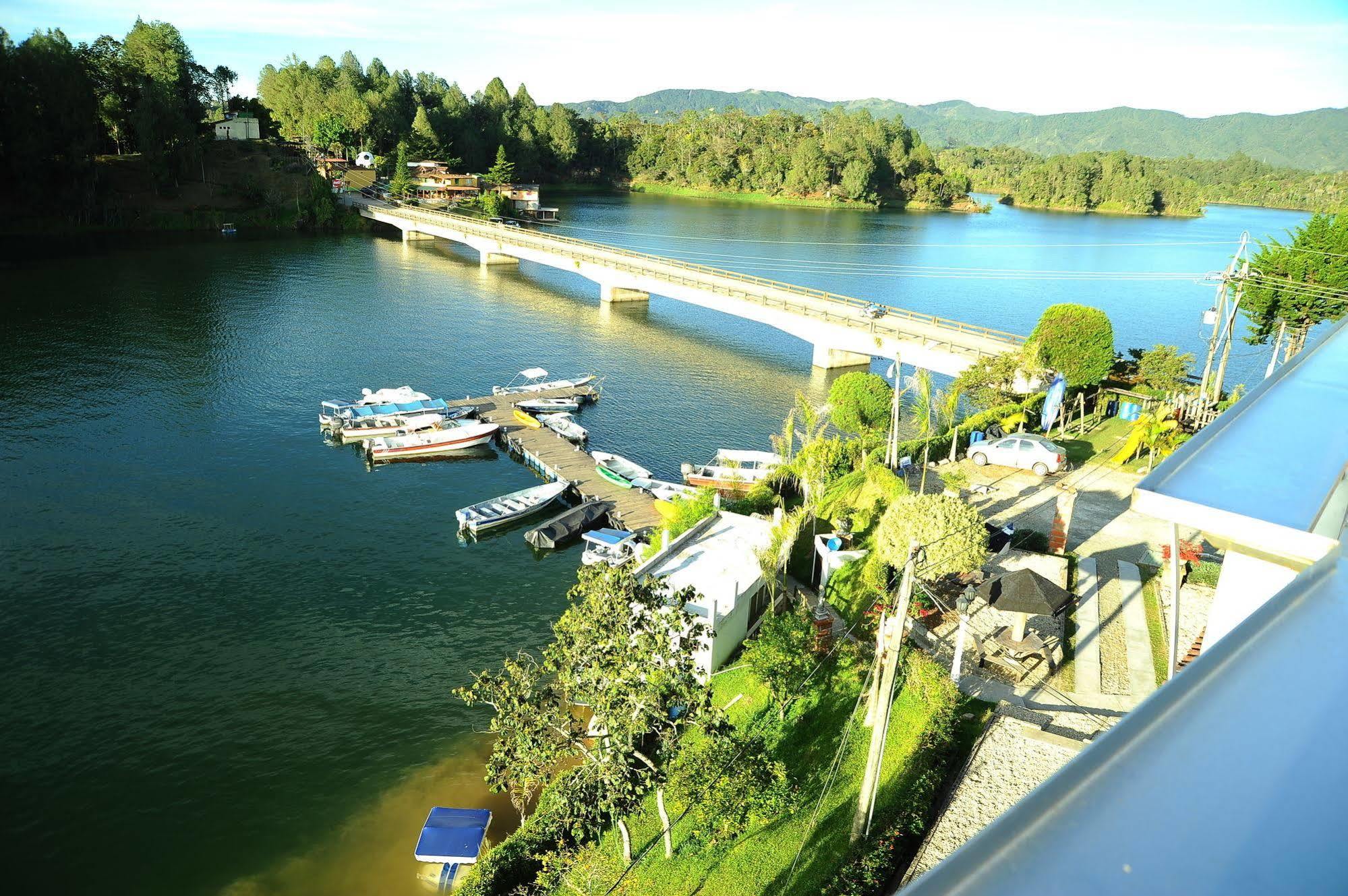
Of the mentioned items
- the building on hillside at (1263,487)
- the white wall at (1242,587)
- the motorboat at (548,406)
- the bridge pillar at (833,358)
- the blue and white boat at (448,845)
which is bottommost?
the blue and white boat at (448,845)

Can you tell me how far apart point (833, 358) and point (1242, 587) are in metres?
49.7

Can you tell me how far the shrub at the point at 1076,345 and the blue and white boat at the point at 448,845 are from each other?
3142 cm

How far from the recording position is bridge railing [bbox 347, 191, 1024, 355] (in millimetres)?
48469

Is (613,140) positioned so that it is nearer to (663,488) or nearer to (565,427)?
(565,427)

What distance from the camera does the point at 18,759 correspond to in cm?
2000

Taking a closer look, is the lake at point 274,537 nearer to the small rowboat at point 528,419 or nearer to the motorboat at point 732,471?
the small rowboat at point 528,419

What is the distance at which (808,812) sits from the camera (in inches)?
626

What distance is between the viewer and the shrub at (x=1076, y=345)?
38281mm

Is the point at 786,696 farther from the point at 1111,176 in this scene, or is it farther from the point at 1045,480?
the point at 1111,176

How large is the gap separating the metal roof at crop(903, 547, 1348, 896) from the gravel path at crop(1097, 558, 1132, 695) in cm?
1825

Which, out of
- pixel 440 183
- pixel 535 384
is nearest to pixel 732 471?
pixel 535 384

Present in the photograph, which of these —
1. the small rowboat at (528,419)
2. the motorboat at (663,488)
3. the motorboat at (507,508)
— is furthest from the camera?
the small rowboat at (528,419)

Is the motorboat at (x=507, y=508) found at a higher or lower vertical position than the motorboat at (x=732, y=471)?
lower

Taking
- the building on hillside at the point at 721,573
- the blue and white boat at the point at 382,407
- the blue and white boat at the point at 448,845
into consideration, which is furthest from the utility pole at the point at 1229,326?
the blue and white boat at the point at 382,407
